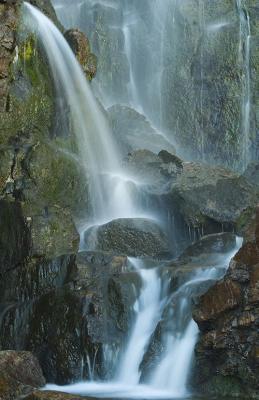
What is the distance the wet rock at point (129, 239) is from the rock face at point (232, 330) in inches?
207

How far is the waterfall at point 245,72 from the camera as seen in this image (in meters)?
28.9

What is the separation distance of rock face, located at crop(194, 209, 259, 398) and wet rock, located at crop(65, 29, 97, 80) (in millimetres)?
12196

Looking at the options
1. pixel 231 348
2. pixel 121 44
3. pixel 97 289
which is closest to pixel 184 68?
pixel 121 44

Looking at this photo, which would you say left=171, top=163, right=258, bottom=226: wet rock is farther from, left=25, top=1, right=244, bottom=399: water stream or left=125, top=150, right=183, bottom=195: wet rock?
left=25, top=1, right=244, bottom=399: water stream

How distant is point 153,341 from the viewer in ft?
37.7

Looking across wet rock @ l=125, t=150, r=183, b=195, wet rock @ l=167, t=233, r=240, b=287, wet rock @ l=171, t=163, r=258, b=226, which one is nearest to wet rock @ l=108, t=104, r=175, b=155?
wet rock @ l=125, t=150, r=183, b=195

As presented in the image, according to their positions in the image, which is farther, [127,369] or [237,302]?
[127,369]

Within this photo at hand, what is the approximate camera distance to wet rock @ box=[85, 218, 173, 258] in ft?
52.4

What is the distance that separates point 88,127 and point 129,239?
588 cm

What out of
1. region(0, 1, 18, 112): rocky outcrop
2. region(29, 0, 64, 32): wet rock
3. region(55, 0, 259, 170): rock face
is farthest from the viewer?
region(55, 0, 259, 170): rock face

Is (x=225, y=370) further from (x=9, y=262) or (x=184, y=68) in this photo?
(x=184, y=68)

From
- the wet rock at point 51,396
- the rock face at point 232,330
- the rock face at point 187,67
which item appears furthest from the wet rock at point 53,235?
the rock face at point 187,67

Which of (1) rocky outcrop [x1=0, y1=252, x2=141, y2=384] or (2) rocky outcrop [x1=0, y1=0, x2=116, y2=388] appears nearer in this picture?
(1) rocky outcrop [x1=0, y1=252, x2=141, y2=384]

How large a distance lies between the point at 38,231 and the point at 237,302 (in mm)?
5819
